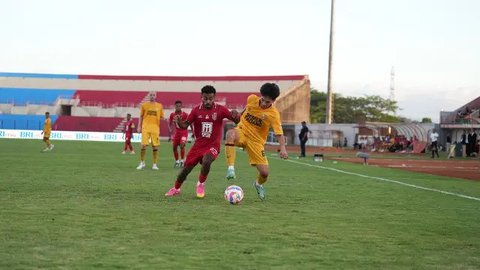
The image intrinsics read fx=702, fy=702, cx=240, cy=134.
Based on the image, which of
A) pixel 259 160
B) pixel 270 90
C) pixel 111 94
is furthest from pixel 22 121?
pixel 270 90

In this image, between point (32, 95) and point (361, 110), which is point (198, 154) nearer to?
point (32, 95)

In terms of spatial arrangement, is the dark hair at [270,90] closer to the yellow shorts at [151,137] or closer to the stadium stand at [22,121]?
the yellow shorts at [151,137]

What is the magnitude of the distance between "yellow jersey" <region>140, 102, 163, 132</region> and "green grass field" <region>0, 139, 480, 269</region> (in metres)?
5.56

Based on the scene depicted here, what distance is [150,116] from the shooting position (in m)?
19.1

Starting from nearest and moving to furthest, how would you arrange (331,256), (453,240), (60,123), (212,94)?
(331,256)
(453,240)
(212,94)
(60,123)

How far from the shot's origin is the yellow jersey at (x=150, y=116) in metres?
18.9

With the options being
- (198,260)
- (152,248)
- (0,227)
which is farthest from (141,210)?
(198,260)

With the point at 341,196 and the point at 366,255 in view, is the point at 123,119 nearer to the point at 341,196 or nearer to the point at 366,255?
the point at 341,196

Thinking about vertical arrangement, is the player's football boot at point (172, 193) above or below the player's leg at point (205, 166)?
below

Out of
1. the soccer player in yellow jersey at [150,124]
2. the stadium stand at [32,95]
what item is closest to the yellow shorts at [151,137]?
the soccer player in yellow jersey at [150,124]

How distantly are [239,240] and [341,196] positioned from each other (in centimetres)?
587

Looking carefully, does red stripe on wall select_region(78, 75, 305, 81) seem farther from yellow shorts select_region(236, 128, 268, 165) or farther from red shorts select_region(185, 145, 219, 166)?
red shorts select_region(185, 145, 219, 166)

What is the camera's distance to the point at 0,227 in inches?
289

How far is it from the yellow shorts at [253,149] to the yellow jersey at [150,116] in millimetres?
7522
